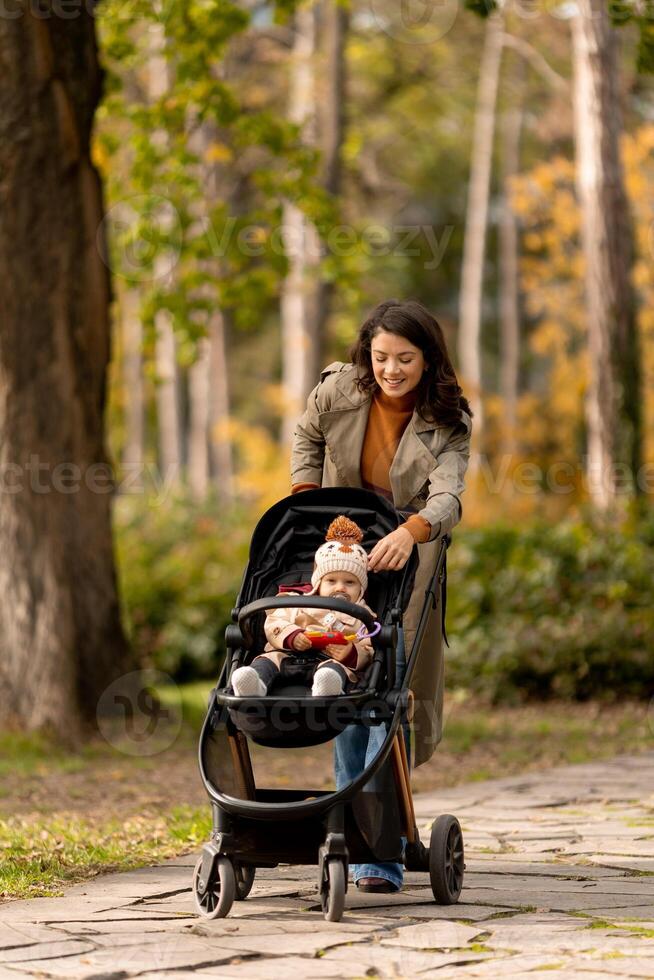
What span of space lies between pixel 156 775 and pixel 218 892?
14.0 feet

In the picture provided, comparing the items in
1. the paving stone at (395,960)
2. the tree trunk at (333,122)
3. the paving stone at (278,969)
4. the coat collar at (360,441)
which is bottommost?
the paving stone at (395,960)

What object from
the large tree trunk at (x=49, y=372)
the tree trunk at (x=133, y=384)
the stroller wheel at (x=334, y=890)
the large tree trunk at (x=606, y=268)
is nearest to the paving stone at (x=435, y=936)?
the stroller wheel at (x=334, y=890)

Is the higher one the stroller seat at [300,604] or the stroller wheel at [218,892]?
the stroller seat at [300,604]

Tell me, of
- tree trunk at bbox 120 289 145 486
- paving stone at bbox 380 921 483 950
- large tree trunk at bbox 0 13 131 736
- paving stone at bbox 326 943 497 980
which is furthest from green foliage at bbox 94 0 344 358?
tree trunk at bbox 120 289 145 486

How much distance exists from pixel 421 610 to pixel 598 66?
32.8 feet

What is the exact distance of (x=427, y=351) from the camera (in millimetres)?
4965

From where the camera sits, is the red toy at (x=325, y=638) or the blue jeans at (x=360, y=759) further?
the blue jeans at (x=360, y=759)

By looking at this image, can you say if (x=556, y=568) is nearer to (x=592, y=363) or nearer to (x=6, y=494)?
(x=592, y=363)

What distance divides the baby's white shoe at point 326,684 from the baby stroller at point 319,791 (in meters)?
0.02

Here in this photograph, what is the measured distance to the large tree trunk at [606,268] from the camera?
13.2 metres

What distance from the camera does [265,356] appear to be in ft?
140

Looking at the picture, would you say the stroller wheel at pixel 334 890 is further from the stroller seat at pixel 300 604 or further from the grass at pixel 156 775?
the grass at pixel 156 775

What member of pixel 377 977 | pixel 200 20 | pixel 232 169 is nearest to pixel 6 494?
pixel 200 20

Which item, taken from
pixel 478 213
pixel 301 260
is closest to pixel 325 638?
pixel 301 260
